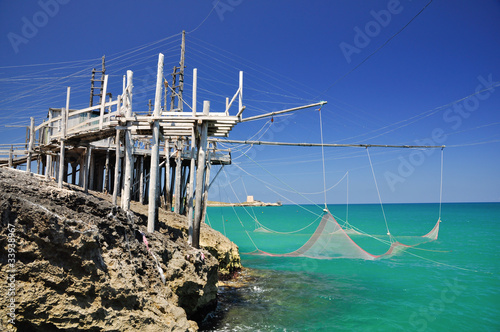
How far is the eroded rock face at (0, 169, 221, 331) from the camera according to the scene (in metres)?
4.84

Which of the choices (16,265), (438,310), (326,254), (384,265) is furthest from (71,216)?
(384,265)

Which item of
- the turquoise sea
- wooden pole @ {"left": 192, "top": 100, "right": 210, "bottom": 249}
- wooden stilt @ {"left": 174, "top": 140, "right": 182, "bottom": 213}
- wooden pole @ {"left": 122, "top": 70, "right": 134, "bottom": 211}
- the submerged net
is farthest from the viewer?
the submerged net

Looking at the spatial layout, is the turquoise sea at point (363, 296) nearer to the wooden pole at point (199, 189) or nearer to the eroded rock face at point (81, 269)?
the wooden pole at point (199, 189)

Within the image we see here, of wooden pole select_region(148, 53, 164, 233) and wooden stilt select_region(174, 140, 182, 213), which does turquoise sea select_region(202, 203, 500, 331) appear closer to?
wooden pole select_region(148, 53, 164, 233)

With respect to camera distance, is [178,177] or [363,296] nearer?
[363,296]

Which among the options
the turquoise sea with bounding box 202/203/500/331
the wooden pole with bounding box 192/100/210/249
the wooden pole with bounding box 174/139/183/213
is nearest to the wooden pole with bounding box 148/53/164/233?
the wooden pole with bounding box 192/100/210/249

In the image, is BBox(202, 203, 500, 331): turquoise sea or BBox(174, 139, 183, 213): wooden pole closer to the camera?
BBox(202, 203, 500, 331): turquoise sea

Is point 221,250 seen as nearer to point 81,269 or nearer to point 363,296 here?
point 363,296

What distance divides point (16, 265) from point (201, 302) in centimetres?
465

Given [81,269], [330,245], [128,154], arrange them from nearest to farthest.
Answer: [81,269], [128,154], [330,245]

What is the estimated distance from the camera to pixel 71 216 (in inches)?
227

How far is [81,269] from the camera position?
5363 millimetres

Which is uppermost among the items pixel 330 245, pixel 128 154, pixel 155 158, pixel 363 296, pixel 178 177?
pixel 128 154

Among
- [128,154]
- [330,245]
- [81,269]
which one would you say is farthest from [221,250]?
[81,269]
